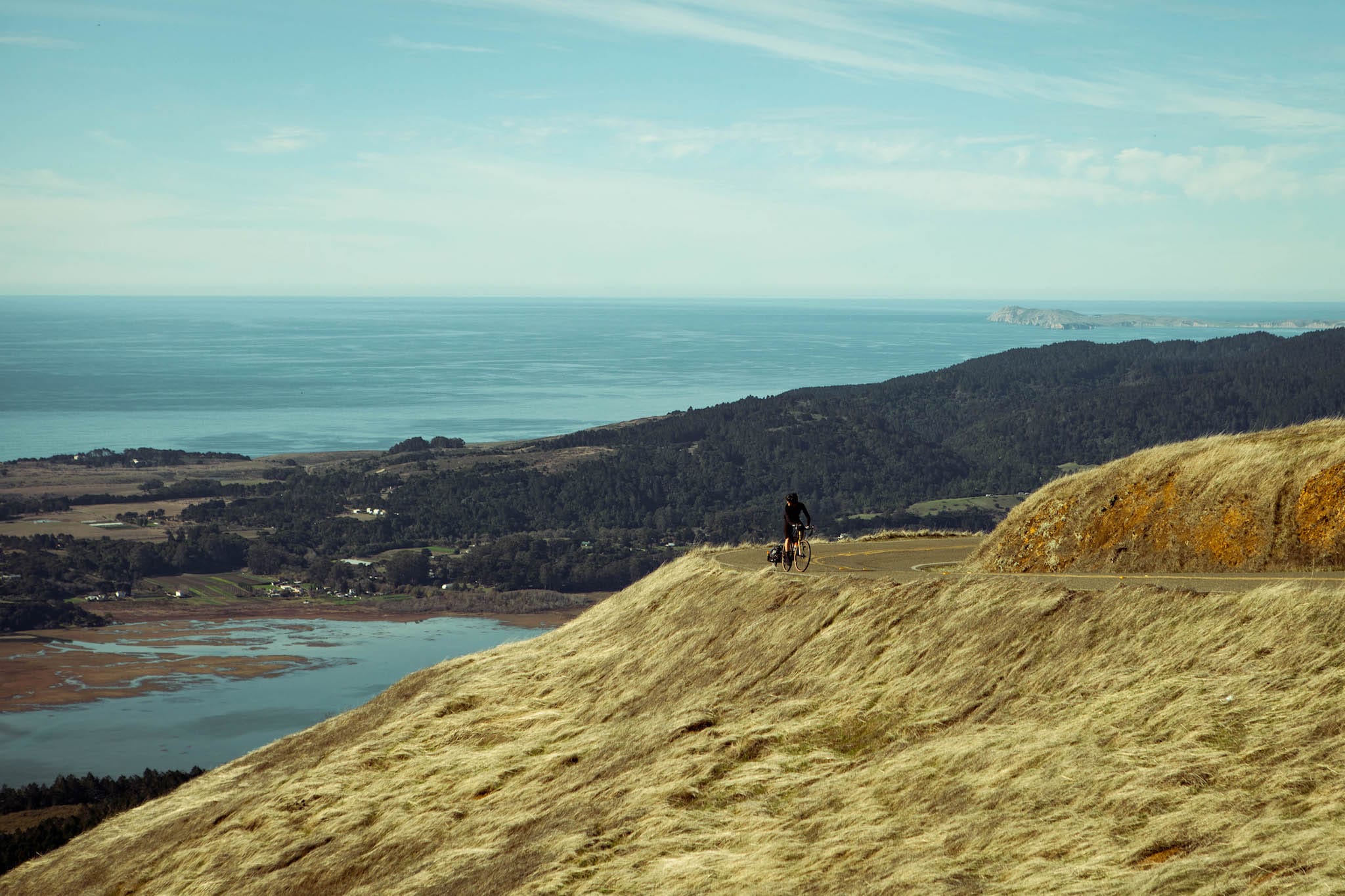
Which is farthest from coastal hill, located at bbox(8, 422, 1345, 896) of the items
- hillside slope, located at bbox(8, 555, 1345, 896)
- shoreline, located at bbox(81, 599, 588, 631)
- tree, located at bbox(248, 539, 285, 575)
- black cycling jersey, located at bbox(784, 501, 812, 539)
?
tree, located at bbox(248, 539, 285, 575)

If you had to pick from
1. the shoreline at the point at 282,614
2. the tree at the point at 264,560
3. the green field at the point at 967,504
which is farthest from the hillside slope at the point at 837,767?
the green field at the point at 967,504

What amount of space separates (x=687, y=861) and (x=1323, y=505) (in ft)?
36.7

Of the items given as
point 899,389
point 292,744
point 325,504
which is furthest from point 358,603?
point 899,389

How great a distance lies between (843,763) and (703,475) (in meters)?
126

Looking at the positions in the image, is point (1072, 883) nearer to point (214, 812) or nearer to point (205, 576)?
point (214, 812)

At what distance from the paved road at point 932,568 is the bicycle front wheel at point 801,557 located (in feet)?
0.66

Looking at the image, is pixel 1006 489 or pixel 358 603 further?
pixel 1006 489

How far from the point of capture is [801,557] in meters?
19.9

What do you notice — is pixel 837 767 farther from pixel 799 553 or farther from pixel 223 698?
Answer: pixel 223 698

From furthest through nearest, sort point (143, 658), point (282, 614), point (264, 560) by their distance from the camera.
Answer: point (264, 560) → point (282, 614) → point (143, 658)

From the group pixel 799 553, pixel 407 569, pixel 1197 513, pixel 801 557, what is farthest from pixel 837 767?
pixel 407 569

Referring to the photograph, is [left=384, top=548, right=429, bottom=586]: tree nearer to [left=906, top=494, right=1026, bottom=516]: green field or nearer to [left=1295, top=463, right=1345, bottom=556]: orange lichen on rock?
[left=906, top=494, right=1026, bottom=516]: green field

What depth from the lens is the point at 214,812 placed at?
17.0 meters

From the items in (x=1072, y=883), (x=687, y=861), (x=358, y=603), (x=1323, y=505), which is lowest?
(x=358, y=603)
